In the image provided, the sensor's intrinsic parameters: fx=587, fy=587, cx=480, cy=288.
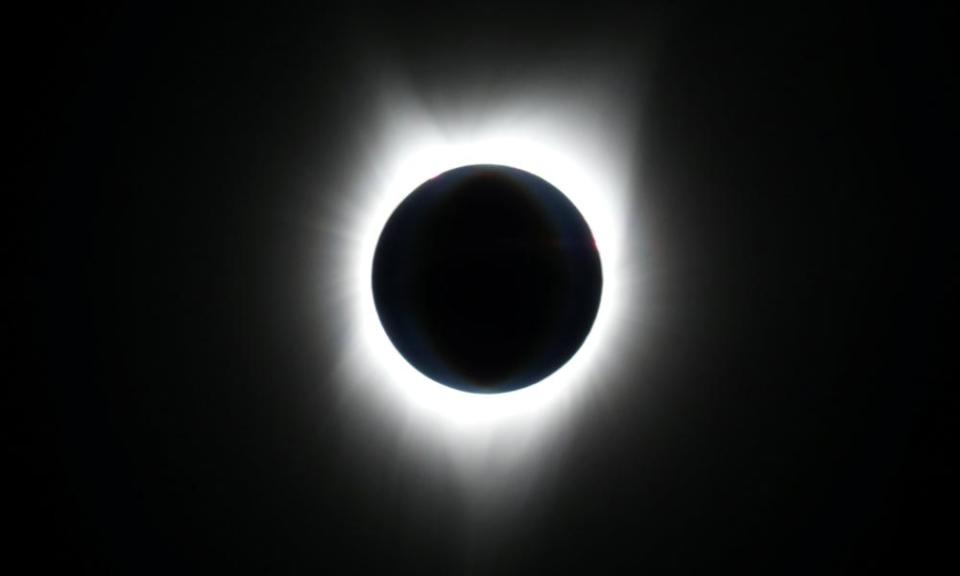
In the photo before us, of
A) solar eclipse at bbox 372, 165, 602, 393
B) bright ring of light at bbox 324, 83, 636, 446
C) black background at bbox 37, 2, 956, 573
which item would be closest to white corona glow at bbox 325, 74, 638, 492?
bright ring of light at bbox 324, 83, 636, 446

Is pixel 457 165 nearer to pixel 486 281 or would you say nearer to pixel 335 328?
pixel 486 281

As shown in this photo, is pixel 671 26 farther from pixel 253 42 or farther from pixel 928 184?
pixel 253 42

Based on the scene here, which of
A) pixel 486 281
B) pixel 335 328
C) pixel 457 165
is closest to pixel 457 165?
pixel 457 165

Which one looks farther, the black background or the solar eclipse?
the black background

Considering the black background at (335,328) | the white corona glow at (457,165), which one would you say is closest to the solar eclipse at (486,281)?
the white corona glow at (457,165)

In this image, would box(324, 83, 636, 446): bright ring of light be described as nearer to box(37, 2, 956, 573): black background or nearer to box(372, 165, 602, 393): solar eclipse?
box(37, 2, 956, 573): black background

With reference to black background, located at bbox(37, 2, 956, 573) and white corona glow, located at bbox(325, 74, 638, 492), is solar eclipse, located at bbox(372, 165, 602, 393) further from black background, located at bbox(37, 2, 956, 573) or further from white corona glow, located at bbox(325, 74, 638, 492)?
black background, located at bbox(37, 2, 956, 573)

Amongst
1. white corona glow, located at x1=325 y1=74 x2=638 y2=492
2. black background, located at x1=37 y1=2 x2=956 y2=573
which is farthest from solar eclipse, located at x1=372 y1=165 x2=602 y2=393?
black background, located at x1=37 y1=2 x2=956 y2=573
